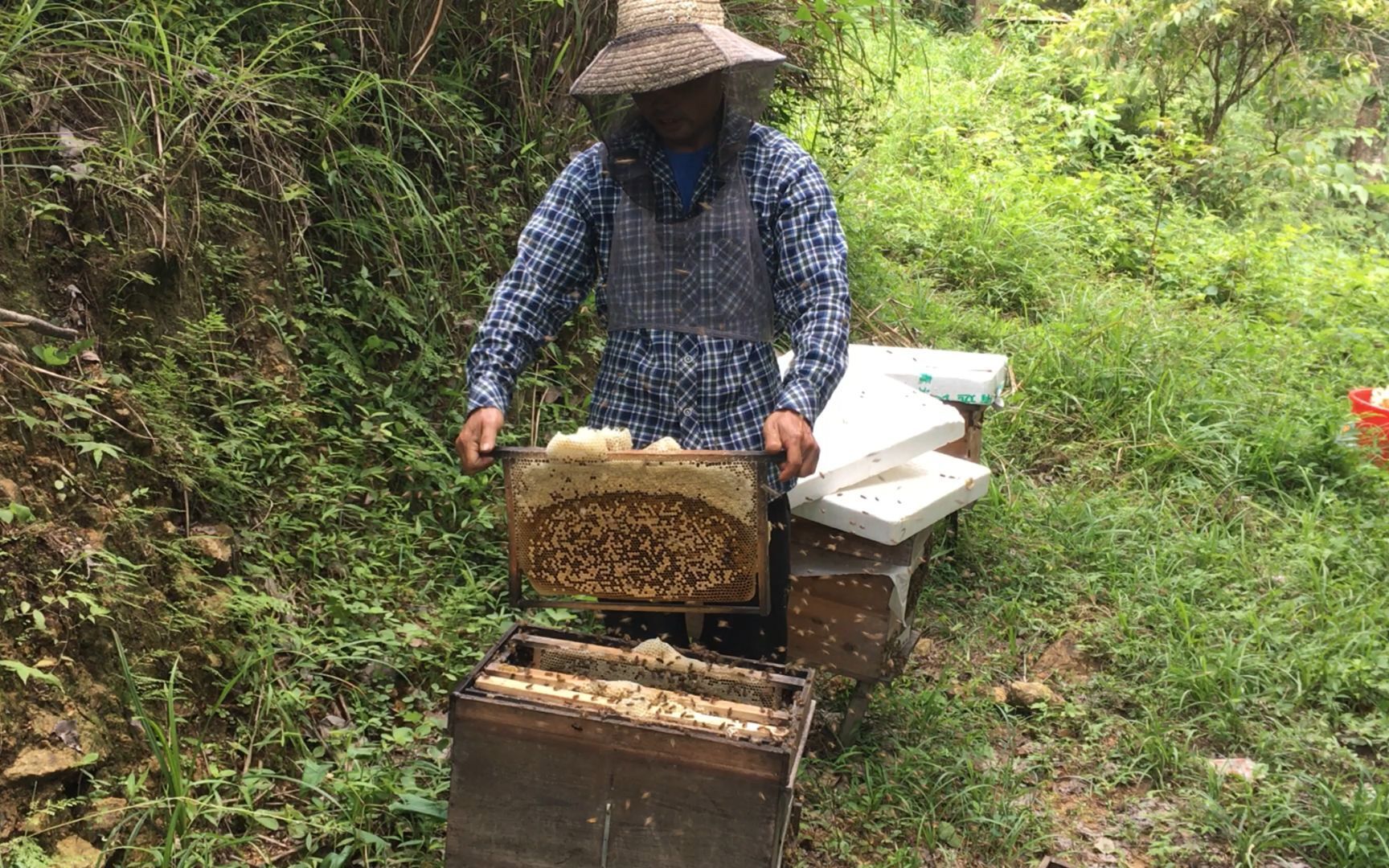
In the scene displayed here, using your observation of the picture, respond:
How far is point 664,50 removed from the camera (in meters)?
2.59

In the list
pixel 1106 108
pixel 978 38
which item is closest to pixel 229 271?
pixel 1106 108

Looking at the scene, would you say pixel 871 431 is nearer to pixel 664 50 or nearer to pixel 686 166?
pixel 686 166

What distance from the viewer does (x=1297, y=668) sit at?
4.28 metres

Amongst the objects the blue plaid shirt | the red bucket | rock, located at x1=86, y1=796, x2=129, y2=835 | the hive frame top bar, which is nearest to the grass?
the red bucket

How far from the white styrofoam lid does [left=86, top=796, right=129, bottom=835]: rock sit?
2947 millimetres

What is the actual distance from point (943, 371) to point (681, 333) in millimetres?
2070

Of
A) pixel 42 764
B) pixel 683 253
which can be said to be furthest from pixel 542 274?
pixel 42 764

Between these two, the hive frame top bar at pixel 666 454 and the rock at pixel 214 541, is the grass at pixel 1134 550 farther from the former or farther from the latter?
the rock at pixel 214 541

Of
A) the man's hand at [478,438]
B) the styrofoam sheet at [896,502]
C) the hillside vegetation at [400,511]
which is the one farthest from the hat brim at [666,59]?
the hillside vegetation at [400,511]

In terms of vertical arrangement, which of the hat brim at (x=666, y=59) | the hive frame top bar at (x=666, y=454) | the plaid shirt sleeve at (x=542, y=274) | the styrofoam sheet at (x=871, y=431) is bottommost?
the styrofoam sheet at (x=871, y=431)

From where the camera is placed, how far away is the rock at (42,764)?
2314 millimetres

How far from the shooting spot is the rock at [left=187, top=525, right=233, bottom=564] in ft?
10.4

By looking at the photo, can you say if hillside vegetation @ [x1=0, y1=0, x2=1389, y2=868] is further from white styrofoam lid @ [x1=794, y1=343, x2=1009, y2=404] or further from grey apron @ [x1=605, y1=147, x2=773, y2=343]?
grey apron @ [x1=605, y1=147, x2=773, y2=343]

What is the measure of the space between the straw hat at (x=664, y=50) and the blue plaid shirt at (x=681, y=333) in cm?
22
